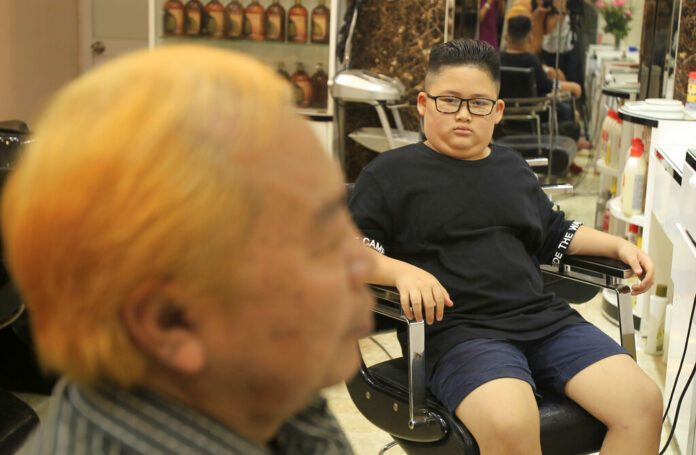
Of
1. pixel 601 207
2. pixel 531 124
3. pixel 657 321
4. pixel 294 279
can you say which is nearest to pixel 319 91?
pixel 531 124

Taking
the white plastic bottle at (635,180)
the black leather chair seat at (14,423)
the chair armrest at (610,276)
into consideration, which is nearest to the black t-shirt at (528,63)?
the white plastic bottle at (635,180)

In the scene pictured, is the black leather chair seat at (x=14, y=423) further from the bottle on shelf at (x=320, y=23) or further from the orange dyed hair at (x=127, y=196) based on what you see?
the bottle on shelf at (x=320, y=23)

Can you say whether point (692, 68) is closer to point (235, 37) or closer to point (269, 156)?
point (235, 37)

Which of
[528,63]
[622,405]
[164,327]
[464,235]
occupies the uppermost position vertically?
[528,63]

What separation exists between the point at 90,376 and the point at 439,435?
4.44 ft

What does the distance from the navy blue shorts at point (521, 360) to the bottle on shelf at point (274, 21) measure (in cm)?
331

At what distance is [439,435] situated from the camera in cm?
181

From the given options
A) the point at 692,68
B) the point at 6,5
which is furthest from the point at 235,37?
the point at 692,68

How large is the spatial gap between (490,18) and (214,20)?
5.30 feet

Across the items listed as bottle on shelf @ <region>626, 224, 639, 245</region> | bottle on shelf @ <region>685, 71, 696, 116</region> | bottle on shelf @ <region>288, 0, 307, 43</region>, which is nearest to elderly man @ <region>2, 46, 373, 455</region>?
bottle on shelf @ <region>685, 71, 696, 116</region>

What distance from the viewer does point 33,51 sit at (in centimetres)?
518

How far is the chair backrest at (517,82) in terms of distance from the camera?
4648 mm

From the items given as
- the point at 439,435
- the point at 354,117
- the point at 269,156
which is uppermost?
the point at 269,156

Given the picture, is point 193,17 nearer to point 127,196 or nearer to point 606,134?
point 606,134
